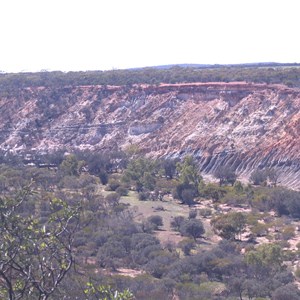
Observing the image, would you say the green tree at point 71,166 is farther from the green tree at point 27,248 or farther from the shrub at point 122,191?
the green tree at point 27,248

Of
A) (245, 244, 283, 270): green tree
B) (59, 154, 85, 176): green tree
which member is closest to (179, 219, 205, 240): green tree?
(245, 244, 283, 270): green tree

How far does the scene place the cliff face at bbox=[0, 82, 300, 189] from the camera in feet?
162

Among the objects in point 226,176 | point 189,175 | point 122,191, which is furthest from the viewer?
point 226,176

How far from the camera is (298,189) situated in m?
43.0

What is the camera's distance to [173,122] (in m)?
58.1

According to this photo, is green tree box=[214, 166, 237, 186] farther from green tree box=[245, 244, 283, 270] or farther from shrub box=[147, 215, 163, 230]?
green tree box=[245, 244, 283, 270]

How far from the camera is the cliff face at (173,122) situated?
4928 cm

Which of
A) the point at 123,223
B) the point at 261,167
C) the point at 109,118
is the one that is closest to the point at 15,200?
the point at 123,223

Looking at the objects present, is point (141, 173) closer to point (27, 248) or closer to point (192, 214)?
point (192, 214)

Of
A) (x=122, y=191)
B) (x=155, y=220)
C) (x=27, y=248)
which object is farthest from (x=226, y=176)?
(x=27, y=248)

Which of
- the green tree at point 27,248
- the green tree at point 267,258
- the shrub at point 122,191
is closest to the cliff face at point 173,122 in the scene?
the shrub at point 122,191

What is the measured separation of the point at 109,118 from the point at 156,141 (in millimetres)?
7600

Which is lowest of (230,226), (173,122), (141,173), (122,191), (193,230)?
(122,191)

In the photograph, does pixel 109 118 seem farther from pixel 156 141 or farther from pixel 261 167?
pixel 261 167
